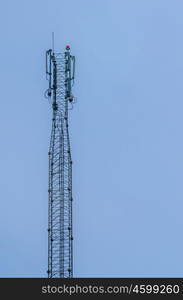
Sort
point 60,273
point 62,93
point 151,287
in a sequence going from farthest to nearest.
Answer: point 62,93 → point 60,273 → point 151,287

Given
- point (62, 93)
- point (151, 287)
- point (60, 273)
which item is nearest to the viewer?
point (151, 287)

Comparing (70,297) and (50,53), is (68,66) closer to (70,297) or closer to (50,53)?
(50,53)

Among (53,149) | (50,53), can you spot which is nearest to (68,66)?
(50,53)

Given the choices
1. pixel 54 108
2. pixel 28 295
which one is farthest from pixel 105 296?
pixel 54 108

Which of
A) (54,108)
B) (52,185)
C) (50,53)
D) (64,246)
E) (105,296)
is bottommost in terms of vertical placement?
(105,296)

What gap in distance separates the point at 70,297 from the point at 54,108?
3499cm

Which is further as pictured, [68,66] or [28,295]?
[68,66]

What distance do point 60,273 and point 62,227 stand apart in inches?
206

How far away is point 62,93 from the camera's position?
10275 cm

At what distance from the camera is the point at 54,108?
100812mm

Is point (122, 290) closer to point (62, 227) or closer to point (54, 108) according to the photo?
point (62, 227)

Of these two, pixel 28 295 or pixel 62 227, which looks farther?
pixel 62 227

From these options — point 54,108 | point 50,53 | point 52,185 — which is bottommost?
point 52,185

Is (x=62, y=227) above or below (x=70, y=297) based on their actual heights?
above
